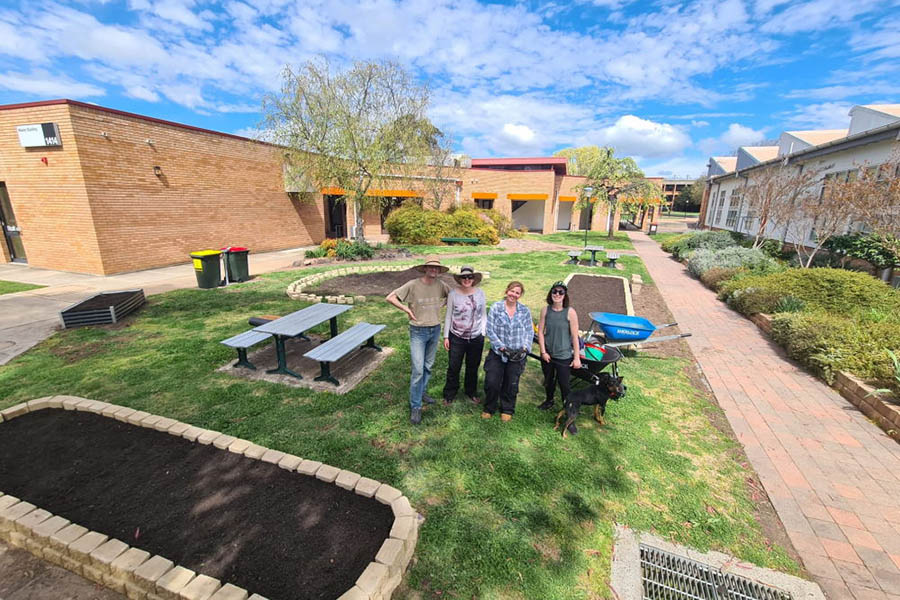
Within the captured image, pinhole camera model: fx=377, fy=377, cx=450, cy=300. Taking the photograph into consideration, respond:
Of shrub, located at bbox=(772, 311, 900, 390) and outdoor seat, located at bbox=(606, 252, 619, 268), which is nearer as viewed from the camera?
shrub, located at bbox=(772, 311, 900, 390)

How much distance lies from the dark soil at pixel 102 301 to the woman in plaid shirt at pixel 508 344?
7.19 meters

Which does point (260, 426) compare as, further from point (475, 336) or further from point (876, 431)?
point (876, 431)

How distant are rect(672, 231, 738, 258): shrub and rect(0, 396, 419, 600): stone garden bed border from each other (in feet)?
55.5

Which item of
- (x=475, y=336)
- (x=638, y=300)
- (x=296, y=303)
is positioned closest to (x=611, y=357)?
(x=475, y=336)

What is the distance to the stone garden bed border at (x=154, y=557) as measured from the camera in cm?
203

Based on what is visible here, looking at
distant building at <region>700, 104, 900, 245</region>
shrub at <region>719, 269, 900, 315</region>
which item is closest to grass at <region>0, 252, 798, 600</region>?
shrub at <region>719, 269, 900, 315</region>

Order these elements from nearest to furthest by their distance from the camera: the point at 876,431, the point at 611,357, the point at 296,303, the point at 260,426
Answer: the point at 260,426 → the point at 876,431 → the point at 611,357 → the point at 296,303

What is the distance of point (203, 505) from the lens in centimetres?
270

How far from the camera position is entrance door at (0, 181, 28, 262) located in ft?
38.7

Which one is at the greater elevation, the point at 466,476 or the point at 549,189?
the point at 549,189

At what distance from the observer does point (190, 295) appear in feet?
29.3

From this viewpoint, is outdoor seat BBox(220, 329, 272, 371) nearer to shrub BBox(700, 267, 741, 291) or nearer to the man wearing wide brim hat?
the man wearing wide brim hat

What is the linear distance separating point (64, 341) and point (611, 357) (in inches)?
317

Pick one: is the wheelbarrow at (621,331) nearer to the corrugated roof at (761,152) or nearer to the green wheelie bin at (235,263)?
the green wheelie bin at (235,263)
